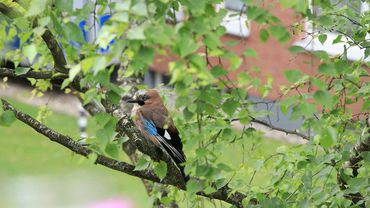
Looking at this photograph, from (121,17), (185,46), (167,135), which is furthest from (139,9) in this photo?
(167,135)

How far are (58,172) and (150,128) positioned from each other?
973cm

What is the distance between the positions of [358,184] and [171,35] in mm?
1901

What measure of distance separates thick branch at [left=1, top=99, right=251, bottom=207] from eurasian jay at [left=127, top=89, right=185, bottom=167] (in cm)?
17

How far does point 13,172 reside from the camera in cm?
1505

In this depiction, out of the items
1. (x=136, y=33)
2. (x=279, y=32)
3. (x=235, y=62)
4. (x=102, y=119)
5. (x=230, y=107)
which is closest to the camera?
(x=136, y=33)

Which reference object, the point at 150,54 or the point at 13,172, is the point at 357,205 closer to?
the point at 150,54

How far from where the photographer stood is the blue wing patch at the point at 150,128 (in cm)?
572

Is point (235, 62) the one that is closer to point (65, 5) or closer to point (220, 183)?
point (65, 5)

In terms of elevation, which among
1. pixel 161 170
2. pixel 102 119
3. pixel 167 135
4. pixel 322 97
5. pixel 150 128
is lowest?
pixel 150 128

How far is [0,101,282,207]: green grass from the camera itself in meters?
13.7

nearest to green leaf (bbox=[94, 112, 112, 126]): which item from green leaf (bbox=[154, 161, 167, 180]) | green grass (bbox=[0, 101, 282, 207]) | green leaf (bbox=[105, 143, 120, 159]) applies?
green leaf (bbox=[105, 143, 120, 159])

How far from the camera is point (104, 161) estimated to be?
5.16 m

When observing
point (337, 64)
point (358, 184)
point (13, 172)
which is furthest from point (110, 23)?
point (13, 172)

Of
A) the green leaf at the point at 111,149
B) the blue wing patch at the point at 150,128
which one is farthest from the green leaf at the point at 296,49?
the blue wing patch at the point at 150,128
